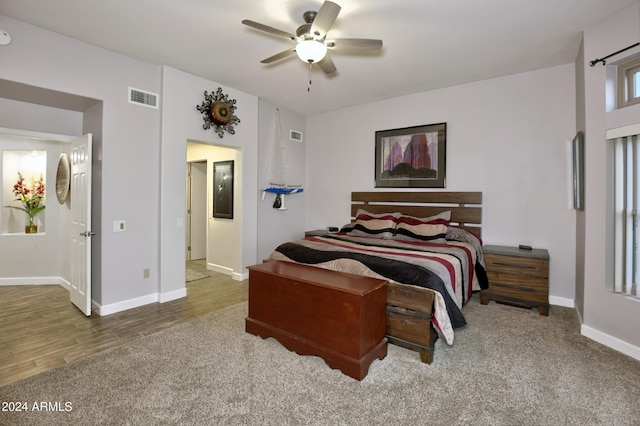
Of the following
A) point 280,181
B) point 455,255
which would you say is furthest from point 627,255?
point 280,181

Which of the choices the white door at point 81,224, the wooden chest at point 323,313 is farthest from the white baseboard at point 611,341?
the white door at point 81,224

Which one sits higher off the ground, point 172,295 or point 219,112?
point 219,112

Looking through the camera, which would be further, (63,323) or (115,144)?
(115,144)

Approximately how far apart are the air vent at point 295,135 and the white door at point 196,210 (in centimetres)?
208

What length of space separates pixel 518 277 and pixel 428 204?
4.99ft

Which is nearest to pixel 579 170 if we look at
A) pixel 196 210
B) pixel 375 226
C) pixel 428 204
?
pixel 428 204

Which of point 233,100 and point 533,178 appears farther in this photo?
point 233,100

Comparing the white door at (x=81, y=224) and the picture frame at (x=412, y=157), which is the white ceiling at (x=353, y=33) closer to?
the picture frame at (x=412, y=157)

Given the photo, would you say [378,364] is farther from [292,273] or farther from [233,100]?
[233,100]

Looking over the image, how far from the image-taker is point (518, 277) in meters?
3.62

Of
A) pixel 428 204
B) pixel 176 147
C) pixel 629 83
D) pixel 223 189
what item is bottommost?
pixel 428 204

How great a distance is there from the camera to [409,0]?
101 inches

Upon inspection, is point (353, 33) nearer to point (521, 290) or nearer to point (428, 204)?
point (428, 204)

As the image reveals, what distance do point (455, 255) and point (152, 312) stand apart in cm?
339
